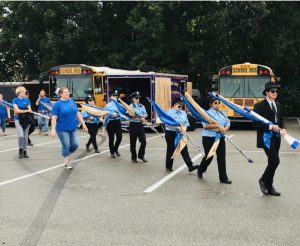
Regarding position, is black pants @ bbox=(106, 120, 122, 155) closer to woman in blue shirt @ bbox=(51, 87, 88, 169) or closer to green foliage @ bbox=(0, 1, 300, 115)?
woman in blue shirt @ bbox=(51, 87, 88, 169)

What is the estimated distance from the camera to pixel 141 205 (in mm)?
6840

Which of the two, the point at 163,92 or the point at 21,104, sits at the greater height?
the point at 21,104

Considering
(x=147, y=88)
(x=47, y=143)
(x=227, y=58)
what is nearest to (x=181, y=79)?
(x=147, y=88)

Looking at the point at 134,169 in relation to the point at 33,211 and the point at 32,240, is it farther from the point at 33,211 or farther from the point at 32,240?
the point at 32,240

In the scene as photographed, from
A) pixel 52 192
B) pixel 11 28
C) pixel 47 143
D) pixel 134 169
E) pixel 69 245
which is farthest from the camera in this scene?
pixel 11 28

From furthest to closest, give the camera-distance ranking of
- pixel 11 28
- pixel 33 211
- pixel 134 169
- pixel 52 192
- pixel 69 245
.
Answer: pixel 11 28
pixel 134 169
pixel 52 192
pixel 33 211
pixel 69 245

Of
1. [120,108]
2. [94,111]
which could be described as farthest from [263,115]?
[94,111]

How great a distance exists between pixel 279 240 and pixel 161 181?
12.6 feet

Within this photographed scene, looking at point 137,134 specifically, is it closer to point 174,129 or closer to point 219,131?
point 174,129

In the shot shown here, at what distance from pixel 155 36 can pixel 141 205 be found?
2448 cm

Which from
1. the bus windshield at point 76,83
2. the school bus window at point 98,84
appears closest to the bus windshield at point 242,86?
the school bus window at point 98,84

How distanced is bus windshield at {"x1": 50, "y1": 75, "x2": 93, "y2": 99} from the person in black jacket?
14.7 metres

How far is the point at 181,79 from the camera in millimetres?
24422

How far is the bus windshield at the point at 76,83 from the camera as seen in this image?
2166cm
